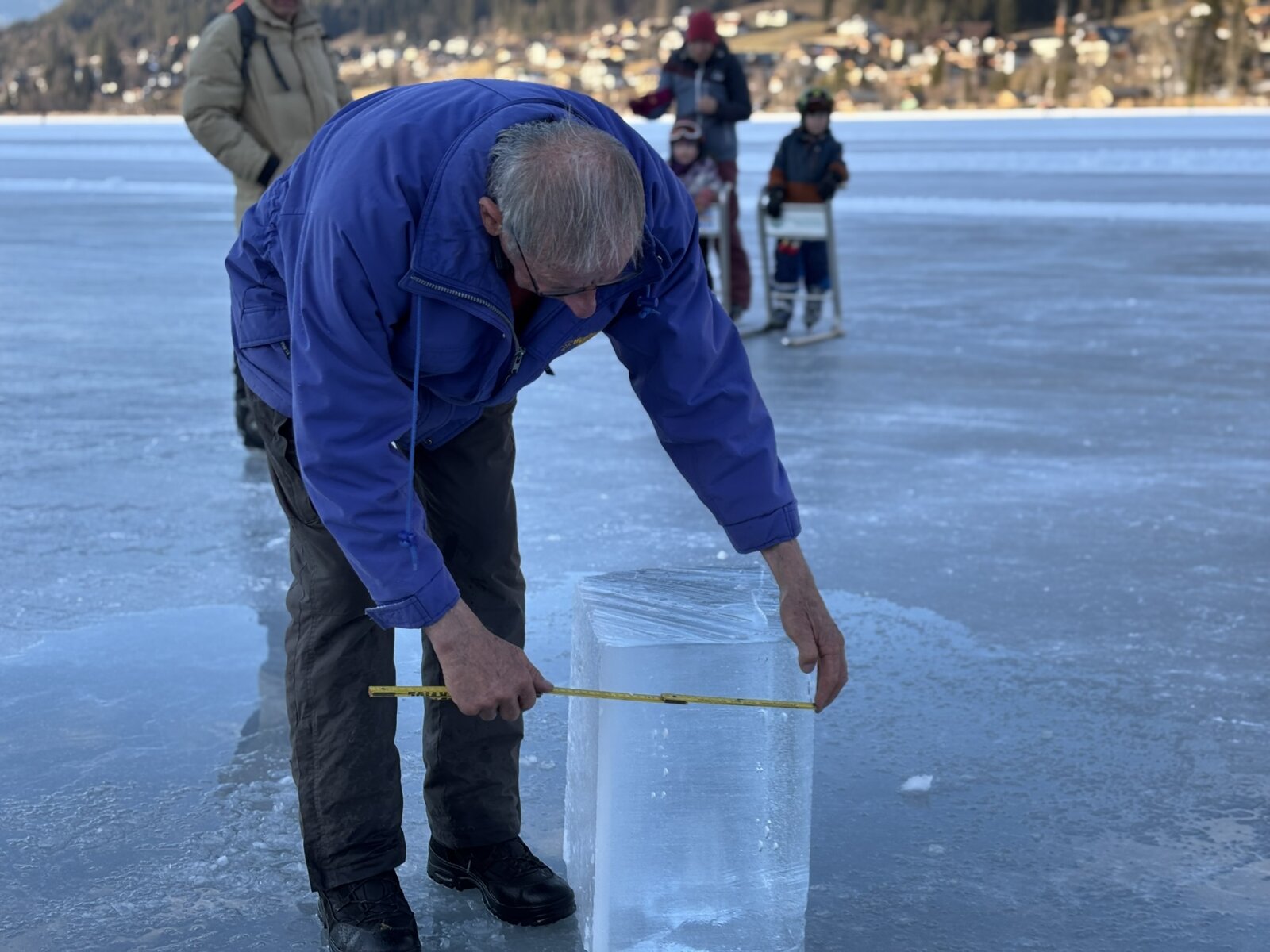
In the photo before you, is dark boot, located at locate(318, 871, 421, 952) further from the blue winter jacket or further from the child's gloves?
the child's gloves

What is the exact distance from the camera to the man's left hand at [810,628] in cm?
226

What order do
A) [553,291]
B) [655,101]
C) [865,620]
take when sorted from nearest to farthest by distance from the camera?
[553,291], [865,620], [655,101]

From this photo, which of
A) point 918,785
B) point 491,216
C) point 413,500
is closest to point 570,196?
point 491,216

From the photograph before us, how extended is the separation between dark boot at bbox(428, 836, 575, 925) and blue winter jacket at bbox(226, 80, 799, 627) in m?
0.67

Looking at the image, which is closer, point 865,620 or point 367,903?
point 367,903

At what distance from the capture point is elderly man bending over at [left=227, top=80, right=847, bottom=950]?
1.89 meters

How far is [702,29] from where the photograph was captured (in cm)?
862

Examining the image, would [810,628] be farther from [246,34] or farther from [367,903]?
[246,34]

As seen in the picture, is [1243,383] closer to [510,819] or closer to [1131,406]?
[1131,406]

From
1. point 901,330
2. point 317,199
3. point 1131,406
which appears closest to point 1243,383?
point 1131,406

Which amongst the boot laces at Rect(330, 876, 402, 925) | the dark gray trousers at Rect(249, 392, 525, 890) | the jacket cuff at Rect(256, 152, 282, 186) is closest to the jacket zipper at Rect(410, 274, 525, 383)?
the dark gray trousers at Rect(249, 392, 525, 890)

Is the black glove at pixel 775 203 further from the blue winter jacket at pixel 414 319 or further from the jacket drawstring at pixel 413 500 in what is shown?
the jacket drawstring at pixel 413 500

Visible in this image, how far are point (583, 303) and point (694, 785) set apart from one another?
2.48ft

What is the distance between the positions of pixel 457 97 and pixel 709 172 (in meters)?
6.53
